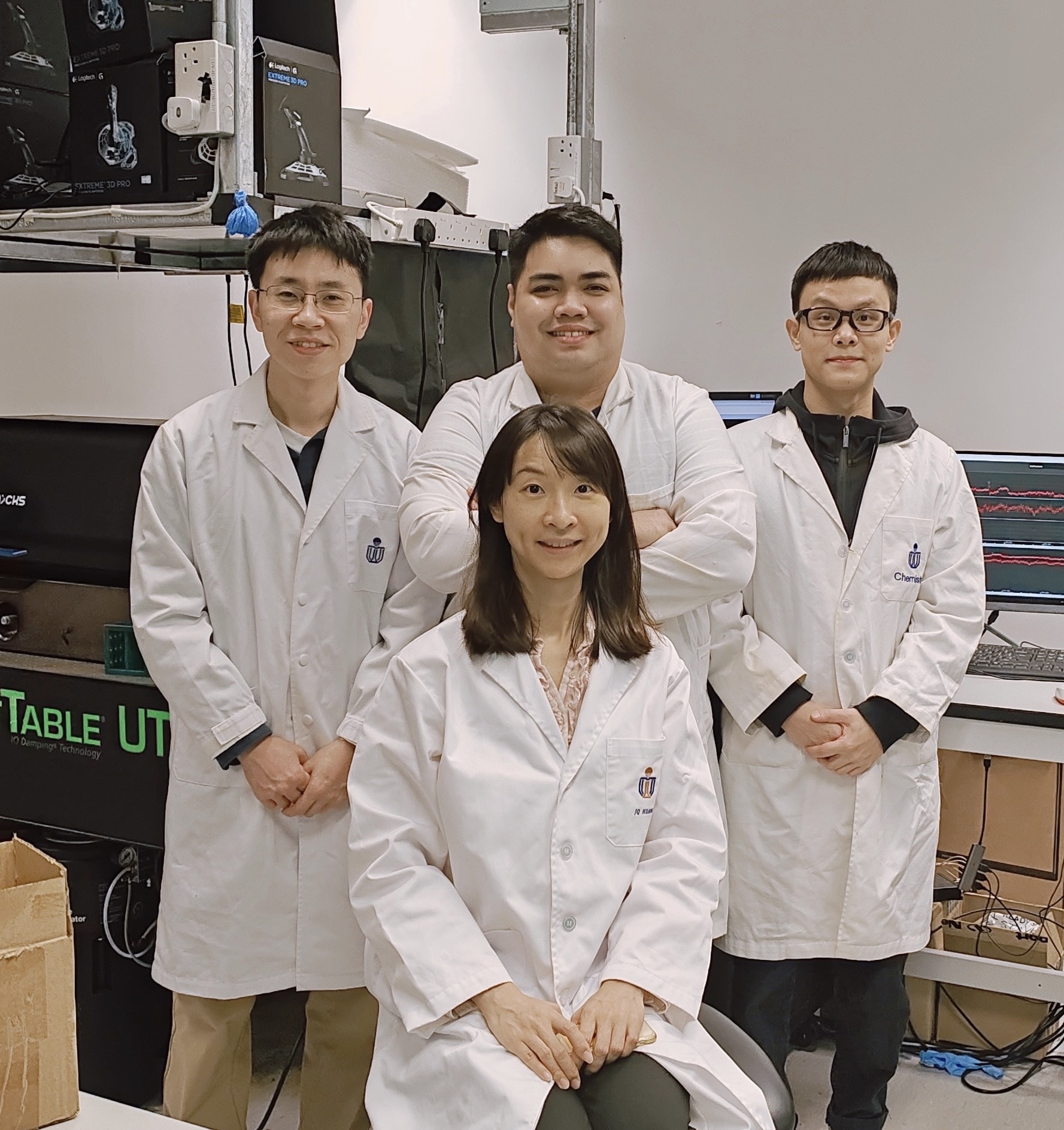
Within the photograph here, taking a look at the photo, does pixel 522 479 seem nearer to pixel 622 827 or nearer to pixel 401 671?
pixel 401 671

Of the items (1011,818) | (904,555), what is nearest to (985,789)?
(1011,818)

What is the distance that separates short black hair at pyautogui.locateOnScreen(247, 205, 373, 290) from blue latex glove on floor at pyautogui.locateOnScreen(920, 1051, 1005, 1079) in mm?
1918

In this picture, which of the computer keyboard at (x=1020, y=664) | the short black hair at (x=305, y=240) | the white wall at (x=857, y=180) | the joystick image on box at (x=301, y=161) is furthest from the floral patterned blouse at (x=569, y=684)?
the white wall at (x=857, y=180)

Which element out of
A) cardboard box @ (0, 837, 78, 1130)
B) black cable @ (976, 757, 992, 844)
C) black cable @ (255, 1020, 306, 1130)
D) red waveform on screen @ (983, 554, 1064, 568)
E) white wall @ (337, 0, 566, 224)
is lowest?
black cable @ (255, 1020, 306, 1130)

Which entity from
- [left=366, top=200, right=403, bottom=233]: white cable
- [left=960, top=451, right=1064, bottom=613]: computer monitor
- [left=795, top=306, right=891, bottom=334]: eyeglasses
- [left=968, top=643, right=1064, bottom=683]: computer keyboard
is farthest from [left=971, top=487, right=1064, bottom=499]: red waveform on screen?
[left=366, top=200, right=403, bottom=233]: white cable

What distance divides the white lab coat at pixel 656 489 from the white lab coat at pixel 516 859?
202mm

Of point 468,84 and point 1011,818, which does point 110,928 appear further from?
point 468,84

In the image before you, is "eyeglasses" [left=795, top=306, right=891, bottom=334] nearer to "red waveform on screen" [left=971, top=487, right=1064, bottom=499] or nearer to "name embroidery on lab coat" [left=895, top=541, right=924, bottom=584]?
"name embroidery on lab coat" [left=895, top=541, right=924, bottom=584]

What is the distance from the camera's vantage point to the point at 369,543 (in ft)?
6.27

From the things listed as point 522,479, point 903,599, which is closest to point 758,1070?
point 522,479

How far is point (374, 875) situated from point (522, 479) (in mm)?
500

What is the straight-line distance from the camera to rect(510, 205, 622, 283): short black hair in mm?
1793

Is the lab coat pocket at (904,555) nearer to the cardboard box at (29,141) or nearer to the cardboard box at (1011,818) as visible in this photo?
the cardboard box at (1011,818)

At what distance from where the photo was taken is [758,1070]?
4.58 feet
